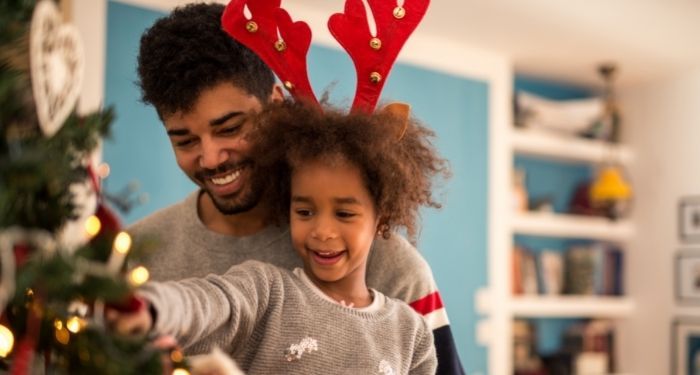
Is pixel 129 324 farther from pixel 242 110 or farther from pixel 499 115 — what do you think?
pixel 499 115

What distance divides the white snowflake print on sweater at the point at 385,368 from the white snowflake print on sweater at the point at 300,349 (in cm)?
9

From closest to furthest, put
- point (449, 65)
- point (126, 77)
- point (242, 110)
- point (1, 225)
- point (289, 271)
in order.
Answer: point (1, 225), point (289, 271), point (242, 110), point (126, 77), point (449, 65)

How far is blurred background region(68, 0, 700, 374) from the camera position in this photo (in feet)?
14.4

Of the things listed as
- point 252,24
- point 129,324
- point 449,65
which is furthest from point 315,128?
point 449,65

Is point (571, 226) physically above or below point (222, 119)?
below

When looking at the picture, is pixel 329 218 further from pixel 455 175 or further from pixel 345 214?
pixel 455 175

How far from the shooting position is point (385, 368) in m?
1.15

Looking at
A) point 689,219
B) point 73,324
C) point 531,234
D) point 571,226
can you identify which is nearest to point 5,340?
point 73,324

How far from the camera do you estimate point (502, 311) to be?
5074 mm


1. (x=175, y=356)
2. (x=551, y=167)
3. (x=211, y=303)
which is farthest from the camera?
(x=551, y=167)

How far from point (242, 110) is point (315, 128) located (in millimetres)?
141

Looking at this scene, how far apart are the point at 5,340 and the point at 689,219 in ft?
17.7

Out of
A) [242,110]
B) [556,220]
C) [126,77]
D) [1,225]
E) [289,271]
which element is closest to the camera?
[1,225]

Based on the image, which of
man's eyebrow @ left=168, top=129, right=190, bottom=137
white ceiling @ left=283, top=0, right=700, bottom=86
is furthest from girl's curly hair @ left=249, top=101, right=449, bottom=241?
white ceiling @ left=283, top=0, right=700, bottom=86
